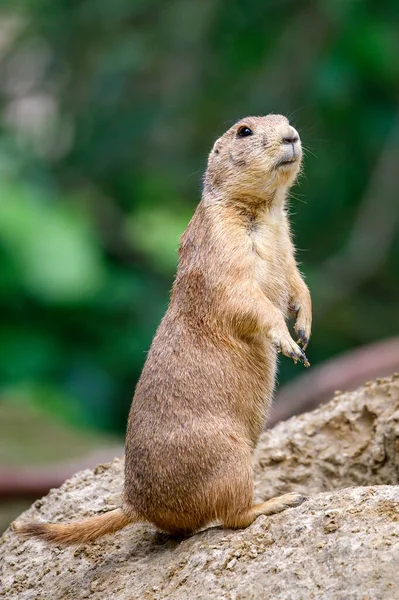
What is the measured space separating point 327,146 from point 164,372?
1174 cm

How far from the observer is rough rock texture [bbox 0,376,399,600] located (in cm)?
431

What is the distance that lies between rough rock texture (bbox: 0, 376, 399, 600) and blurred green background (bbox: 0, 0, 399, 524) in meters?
6.40

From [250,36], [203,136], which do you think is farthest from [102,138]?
[250,36]

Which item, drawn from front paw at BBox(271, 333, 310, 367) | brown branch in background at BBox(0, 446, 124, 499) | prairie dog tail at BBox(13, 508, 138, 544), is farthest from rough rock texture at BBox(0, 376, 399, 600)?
brown branch in background at BBox(0, 446, 124, 499)

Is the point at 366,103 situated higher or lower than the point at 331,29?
lower

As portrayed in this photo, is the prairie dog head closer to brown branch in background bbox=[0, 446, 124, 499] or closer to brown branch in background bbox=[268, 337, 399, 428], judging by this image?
brown branch in background bbox=[0, 446, 124, 499]

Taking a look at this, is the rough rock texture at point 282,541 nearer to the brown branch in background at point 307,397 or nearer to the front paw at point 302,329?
the front paw at point 302,329

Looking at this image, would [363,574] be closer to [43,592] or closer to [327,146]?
[43,592]

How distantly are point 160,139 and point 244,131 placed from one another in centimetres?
1229

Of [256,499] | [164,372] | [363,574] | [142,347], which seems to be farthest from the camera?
[142,347]

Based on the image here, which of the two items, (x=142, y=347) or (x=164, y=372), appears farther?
(x=142, y=347)

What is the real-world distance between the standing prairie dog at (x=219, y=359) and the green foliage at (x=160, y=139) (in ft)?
24.2

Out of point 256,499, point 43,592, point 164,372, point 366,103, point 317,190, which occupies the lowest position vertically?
point 43,592

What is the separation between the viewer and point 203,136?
688 inches
